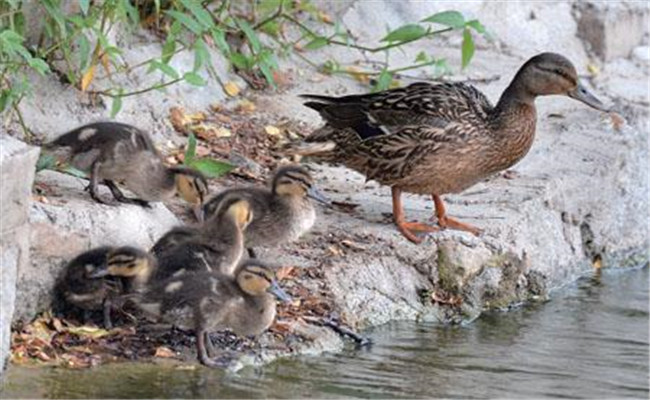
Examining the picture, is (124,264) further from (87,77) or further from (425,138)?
(425,138)

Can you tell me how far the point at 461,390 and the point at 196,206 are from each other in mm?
1693

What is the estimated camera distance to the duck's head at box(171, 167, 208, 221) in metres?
8.25

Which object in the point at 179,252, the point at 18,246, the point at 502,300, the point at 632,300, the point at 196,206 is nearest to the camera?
the point at 18,246

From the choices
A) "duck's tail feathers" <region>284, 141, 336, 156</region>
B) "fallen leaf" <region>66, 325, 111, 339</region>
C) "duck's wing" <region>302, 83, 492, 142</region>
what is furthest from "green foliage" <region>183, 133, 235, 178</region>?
"fallen leaf" <region>66, 325, 111, 339</region>

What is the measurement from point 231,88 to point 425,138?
201 cm

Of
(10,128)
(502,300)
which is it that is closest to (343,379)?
(502,300)

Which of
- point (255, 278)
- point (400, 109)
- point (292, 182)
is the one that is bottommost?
point (255, 278)

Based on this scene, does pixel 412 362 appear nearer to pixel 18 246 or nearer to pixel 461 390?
pixel 461 390

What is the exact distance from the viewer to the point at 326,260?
854 cm

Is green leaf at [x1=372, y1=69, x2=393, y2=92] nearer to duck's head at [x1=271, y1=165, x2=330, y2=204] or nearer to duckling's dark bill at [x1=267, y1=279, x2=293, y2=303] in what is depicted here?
duck's head at [x1=271, y1=165, x2=330, y2=204]

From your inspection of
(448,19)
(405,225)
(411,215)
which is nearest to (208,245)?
(405,225)

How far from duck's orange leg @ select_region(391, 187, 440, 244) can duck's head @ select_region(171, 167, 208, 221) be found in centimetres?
124

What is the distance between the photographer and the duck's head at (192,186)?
825 centimetres

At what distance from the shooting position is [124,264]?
7.20 meters
